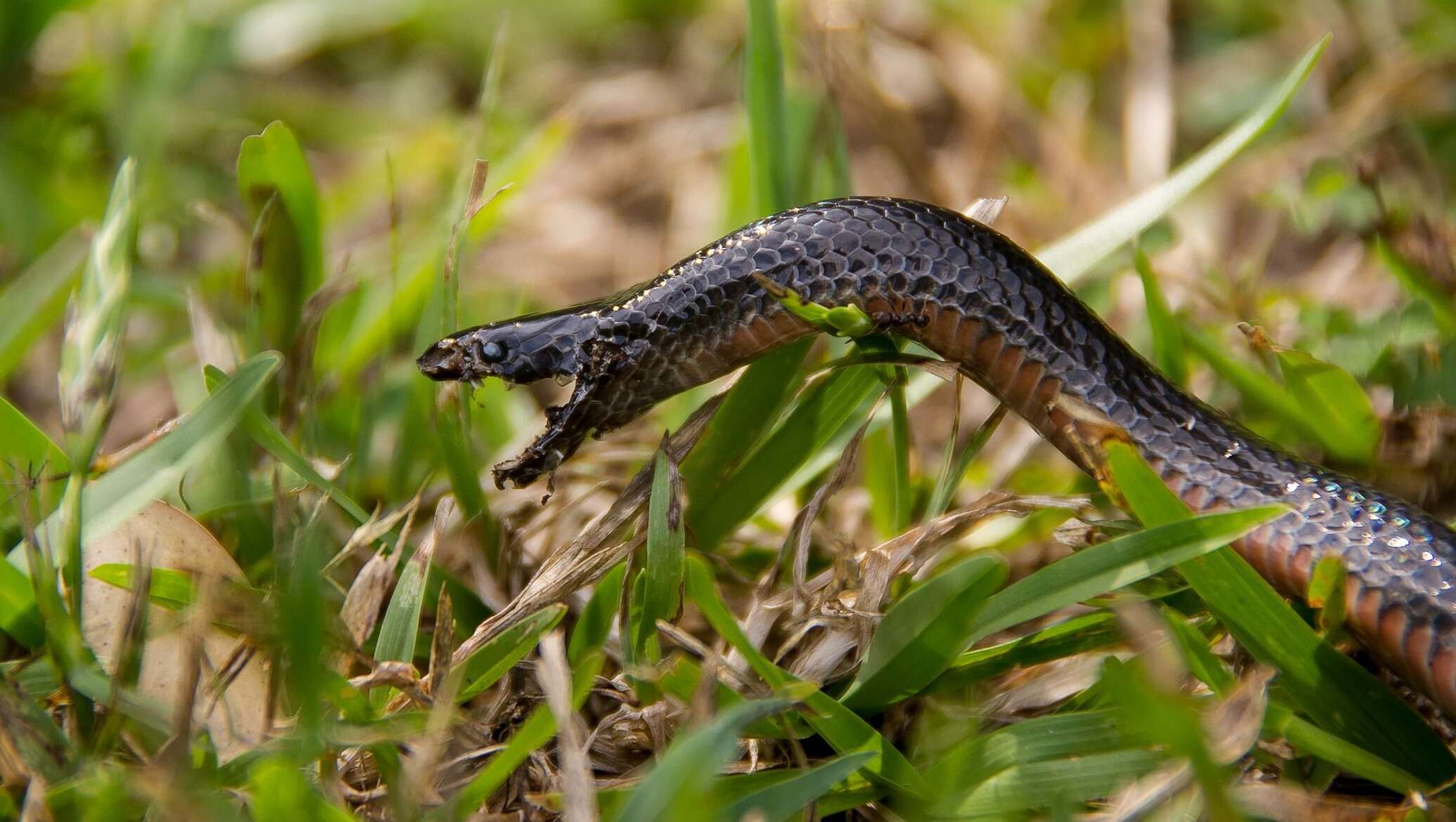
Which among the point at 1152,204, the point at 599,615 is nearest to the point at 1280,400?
the point at 1152,204

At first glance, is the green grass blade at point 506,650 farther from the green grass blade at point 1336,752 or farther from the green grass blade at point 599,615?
the green grass blade at point 1336,752

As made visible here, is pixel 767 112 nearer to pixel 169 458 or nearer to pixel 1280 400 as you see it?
pixel 1280 400

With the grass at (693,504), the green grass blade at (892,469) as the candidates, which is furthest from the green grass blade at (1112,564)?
the green grass blade at (892,469)

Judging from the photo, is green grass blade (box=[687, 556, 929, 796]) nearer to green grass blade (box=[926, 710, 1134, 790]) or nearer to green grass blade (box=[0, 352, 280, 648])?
green grass blade (box=[926, 710, 1134, 790])

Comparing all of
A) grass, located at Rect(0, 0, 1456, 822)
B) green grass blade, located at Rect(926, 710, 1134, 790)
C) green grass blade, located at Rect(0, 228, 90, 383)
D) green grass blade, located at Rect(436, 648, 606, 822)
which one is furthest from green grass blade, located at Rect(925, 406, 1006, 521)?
green grass blade, located at Rect(0, 228, 90, 383)

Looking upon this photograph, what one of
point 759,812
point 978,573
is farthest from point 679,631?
point 978,573

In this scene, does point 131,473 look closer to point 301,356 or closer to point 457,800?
point 301,356
